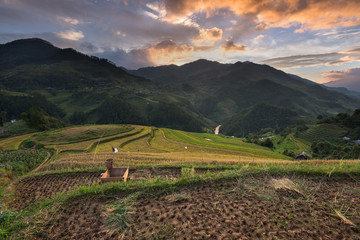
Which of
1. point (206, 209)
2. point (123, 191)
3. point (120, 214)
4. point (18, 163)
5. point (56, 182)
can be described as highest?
point (206, 209)

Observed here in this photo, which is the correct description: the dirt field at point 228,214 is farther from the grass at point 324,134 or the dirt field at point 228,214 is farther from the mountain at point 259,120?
the mountain at point 259,120

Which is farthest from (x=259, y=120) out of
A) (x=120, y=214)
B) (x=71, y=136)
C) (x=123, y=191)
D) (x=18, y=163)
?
(x=120, y=214)

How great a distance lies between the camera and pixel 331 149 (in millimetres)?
45094

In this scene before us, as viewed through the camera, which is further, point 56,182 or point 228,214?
point 56,182

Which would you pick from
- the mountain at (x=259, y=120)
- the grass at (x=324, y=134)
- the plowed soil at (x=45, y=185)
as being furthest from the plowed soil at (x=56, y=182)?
the mountain at (x=259, y=120)

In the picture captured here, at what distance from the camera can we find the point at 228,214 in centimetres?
475

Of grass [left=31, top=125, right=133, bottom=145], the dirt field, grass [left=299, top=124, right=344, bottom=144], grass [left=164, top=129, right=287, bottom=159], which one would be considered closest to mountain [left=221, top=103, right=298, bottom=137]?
grass [left=299, top=124, right=344, bottom=144]

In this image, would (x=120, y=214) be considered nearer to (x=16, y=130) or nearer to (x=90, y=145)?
(x=90, y=145)

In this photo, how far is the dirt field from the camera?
13.5ft

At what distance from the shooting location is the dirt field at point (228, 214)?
4.11m

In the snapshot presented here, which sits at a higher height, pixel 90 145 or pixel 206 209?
pixel 206 209

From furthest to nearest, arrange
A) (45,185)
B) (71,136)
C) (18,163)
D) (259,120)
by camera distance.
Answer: (259,120), (71,136), (18,163), (45,185)

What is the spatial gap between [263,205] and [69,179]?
42.2ft

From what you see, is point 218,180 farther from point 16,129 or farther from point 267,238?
point 16,129
